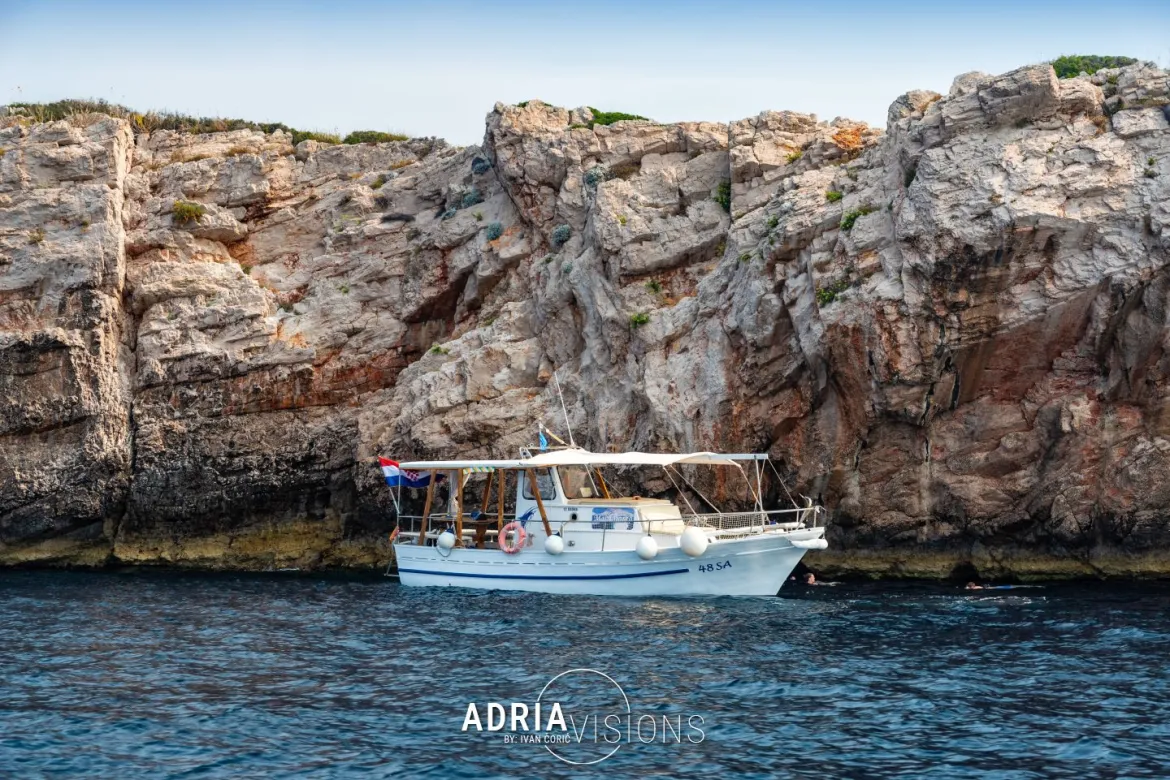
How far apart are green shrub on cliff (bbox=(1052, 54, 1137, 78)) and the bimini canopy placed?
19.4 m

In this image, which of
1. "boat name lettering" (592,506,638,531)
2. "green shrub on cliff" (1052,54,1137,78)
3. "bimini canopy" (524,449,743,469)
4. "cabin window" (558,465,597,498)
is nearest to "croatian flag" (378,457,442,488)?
"bimini canopy" (524,449,743,469)

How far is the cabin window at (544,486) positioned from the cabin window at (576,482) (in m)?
0.32

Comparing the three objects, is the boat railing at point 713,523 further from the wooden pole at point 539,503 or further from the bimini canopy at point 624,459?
the bimini canopy at point 624,459

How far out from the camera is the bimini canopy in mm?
24109

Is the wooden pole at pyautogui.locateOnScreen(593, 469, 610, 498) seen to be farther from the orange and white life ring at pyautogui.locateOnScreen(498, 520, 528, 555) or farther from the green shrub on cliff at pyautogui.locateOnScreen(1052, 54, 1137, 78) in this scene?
the green shrub on cliff at pyautogui.locateOnScreen(1052, 54, 1137, 78)

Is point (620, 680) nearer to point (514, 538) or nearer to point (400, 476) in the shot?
point (514, 538)

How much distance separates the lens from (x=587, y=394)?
30656 mm

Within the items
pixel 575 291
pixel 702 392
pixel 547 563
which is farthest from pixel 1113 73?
pixel 547 563

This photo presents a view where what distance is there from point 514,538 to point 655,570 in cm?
365

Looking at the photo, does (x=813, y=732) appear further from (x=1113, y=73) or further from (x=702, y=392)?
(x=1113, y=73)

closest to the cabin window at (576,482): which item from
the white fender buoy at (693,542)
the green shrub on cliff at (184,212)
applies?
the white fender buoy at (693,542)

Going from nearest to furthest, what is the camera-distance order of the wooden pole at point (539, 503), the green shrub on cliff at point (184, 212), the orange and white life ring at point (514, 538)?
the wooden pole at point (539, 503) < the orange and white life ring at point (514, 538) < the green shrub on cliff at point (184, 212)

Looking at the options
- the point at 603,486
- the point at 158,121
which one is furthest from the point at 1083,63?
the point at 158,121

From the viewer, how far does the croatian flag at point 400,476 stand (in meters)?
27.1
